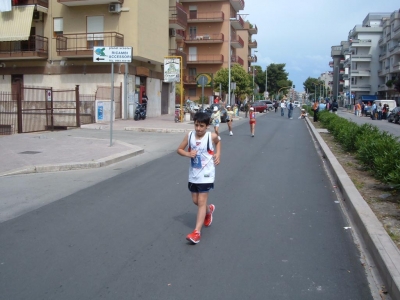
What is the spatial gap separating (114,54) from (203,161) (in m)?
10.1

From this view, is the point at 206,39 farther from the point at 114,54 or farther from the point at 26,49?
the point at 114,54

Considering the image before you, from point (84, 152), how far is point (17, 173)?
11.3 ft

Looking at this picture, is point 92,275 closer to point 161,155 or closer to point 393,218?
point 393,218

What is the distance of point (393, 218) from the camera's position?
269 inches

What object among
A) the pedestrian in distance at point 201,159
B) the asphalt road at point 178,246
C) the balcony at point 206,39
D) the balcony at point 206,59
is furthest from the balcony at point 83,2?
the balcony at point 206,59

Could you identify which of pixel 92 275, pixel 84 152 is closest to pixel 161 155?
pixel 84 152

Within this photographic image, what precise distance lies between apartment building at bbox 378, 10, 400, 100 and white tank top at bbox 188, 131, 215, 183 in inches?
2776

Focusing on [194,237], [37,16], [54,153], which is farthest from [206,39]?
[194,237]

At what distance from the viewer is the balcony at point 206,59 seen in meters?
62.7

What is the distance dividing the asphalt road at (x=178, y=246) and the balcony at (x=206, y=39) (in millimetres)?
53490

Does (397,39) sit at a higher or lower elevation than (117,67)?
higher

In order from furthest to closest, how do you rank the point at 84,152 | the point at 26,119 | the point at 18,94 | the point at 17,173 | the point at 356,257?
1. the point at 26,119
2. the point at 18,94
3. the point at 84,152
4. the point at 17,173
5. the point at 356,257

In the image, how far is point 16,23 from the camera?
32938 mm

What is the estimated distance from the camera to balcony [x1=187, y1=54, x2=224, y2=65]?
2469 inches
